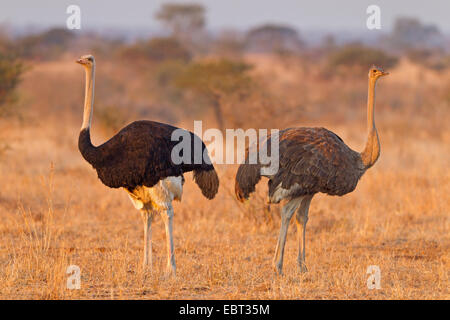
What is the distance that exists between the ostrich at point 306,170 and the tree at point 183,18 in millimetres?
45653

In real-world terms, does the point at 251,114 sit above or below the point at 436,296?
above

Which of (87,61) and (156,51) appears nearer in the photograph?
(87,61)

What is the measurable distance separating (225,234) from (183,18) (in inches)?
1786

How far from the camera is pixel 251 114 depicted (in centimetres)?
1127

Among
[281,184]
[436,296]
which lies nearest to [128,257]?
[281,184]

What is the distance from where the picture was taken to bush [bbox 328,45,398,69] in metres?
28.9

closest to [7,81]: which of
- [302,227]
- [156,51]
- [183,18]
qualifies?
[302,227]

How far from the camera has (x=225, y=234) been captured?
868 centimetres

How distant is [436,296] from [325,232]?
9.51 feet

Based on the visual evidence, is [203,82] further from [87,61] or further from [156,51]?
[156,51]

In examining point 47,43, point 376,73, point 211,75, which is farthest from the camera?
point 47,43

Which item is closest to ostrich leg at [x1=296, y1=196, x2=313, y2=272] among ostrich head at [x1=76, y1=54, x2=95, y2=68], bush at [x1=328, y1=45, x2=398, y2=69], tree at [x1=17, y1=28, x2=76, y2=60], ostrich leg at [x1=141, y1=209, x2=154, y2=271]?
ostrich leg at [x1=141, y1=209, x2=154, y2=271]

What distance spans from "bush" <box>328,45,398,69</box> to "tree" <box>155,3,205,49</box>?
901 inches

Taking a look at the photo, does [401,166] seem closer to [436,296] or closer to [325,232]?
[325,232]
